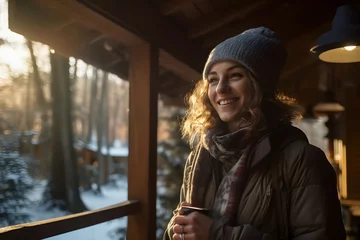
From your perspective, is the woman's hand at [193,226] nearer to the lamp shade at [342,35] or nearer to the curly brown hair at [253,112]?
the curly brown hair at [253,112]

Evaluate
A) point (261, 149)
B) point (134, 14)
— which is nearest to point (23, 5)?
point (134, 14)

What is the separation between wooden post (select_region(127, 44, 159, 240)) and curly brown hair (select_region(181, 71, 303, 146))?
3.00ft

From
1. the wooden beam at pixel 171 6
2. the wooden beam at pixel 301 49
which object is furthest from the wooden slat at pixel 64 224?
the wooden beam at pixel 301 49

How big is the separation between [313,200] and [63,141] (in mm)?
7298

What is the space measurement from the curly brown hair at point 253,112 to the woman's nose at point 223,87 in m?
0.08

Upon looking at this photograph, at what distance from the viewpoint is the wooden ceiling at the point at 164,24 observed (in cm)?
213

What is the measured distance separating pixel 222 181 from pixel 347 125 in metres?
3.30

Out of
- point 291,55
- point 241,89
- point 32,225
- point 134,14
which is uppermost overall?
point 291,55

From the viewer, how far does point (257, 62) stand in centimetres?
136

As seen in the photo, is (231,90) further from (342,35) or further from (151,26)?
(151,26)

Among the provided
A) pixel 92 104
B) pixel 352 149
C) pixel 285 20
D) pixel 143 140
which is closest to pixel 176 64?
pixel 143 140

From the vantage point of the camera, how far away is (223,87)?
4.51 feet

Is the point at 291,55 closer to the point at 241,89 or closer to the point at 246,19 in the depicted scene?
the point at 246,19

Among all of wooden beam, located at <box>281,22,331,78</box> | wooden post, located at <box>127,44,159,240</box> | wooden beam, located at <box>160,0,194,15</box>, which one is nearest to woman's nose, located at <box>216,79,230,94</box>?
wooden post, located at <box>127,44,159,240</box>
